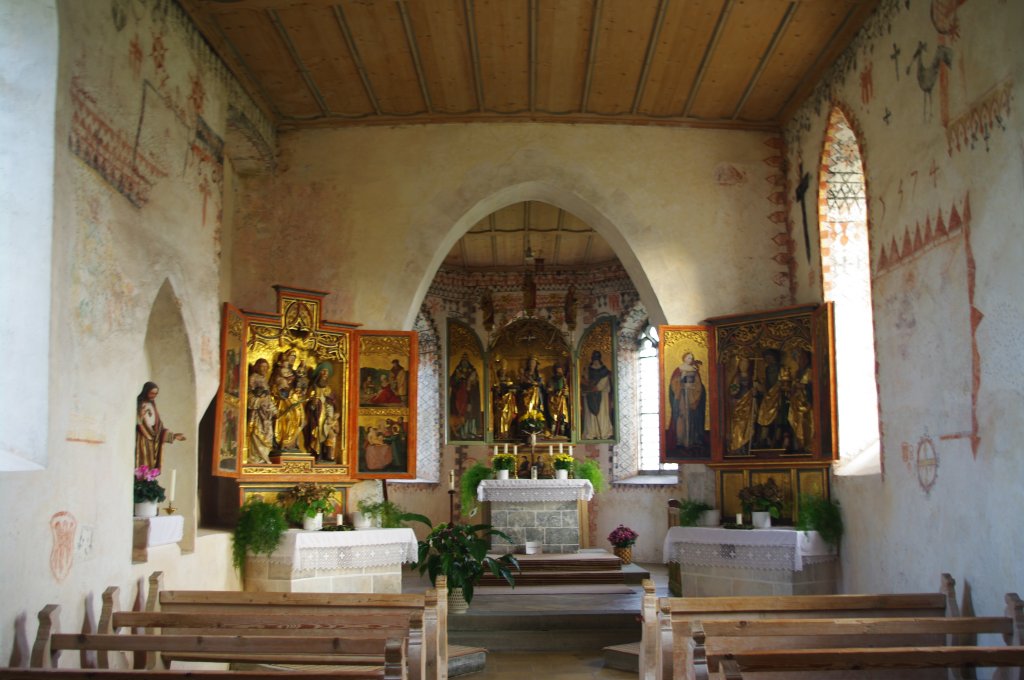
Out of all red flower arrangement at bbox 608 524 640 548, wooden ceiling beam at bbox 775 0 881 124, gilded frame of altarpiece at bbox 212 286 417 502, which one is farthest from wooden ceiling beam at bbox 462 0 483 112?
red flower arrangement at bbox 608 524 640 548

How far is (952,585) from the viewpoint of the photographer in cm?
657

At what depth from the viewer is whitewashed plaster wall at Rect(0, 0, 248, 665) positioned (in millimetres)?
5555

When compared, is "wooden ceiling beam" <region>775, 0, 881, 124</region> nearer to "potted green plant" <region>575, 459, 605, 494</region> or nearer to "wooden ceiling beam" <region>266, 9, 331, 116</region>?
"wooden ceiling beam" <region>266, 9, 331, 116</region>

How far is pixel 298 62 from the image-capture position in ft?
31.1

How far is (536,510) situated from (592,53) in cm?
675

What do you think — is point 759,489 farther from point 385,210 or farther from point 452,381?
point 452,381

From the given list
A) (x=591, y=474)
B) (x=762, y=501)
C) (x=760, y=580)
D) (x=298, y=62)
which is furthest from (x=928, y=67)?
(x=591, y=474)

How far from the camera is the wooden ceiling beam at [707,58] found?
8.64m

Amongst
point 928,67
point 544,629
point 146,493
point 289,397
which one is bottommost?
point 544,629

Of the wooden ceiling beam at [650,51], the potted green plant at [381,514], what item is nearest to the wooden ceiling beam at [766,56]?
the wooden ceiling beam at [650,51]

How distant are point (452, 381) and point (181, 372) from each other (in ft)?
31.6

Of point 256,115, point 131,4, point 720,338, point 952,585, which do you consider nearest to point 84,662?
point 131,4

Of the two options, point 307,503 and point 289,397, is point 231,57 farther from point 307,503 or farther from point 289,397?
point 307,503

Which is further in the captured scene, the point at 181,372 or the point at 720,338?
the point at 720,338
